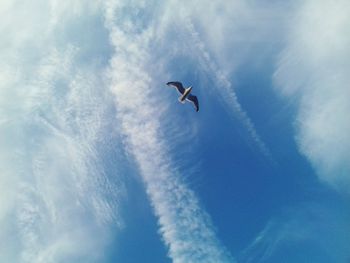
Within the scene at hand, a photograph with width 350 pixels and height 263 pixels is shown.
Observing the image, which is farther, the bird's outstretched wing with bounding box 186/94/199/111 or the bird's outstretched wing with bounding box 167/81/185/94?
the bird's outstretched wing with bounding box 186/94/199/111

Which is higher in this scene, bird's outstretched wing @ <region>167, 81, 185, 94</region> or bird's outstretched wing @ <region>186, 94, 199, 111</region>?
bird's outstretched wing @ <region>167, 81, 185, 94</region>

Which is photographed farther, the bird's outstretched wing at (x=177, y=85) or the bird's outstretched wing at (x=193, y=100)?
the bird's outstretched wing at (x=193, y=100)

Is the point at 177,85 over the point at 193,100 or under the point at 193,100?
over

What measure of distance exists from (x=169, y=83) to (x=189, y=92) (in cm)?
471

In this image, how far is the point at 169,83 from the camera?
99438mm

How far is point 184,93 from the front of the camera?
10019 centimetres

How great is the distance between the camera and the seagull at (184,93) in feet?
326

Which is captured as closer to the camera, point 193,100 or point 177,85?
point 177,85

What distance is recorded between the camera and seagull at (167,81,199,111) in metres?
99.2

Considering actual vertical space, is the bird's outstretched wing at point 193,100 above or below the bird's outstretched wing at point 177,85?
below

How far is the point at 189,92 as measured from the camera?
100750mm
